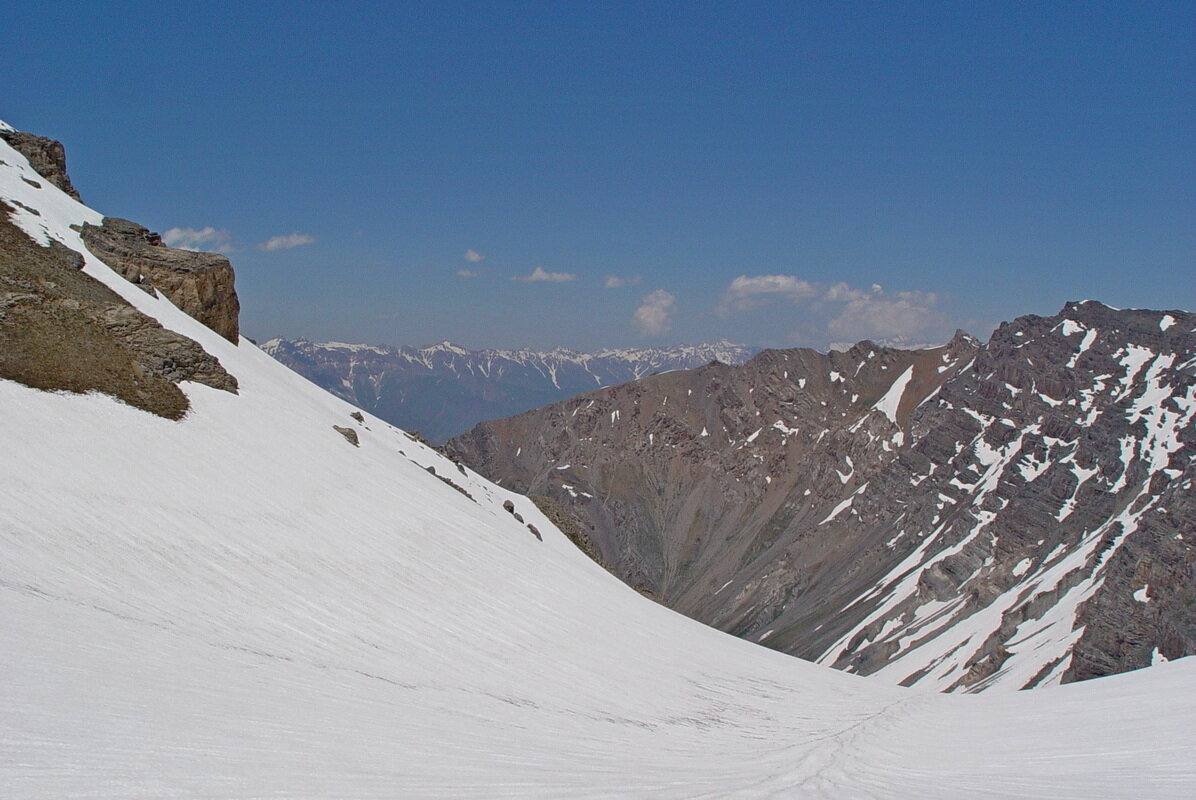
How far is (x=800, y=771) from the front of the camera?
49.5 feet

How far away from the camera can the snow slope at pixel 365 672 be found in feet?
35.0

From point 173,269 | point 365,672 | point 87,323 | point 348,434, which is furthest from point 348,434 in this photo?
point 365,672

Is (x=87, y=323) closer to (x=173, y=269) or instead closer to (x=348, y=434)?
(x=348, y=434)

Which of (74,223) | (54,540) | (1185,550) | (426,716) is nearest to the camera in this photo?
(426,716)

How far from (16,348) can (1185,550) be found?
142399 mm

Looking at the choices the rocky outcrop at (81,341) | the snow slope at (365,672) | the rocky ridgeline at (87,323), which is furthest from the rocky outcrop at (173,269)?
the snow slope at (365,672)

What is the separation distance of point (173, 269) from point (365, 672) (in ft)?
120

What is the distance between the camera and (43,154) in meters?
50.3

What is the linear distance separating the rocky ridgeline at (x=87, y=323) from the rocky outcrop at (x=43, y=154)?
575 cm

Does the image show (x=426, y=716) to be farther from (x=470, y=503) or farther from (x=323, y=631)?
(x=470, y=503)

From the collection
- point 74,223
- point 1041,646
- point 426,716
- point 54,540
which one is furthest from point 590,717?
point 1041,646

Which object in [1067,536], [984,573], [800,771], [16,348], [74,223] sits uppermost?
[1067,536]

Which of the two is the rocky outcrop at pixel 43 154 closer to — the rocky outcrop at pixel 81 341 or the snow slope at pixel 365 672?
the rocky outcrop at pixel 81 341

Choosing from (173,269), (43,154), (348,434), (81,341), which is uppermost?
(43,154)
